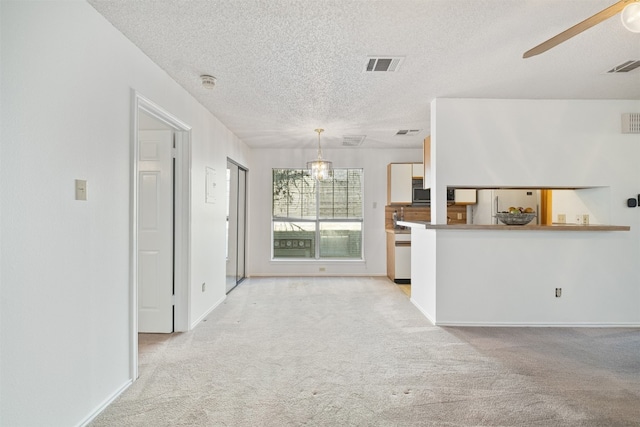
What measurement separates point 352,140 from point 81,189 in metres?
4.74

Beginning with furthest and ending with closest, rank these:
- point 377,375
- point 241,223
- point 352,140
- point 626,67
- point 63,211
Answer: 1. point 241,223
2. point 352,140
3. point 626,67
4. point 377,375
5. point 63,211

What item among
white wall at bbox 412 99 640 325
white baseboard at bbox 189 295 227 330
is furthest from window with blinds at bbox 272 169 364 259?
white wall at bbox 412 99 640 325

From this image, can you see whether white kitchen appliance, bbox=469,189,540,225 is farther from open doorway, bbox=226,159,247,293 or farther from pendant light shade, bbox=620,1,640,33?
open doorway, bbox=226,159,247,293

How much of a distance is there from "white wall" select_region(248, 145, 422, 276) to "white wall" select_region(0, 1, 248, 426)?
13.6 feet

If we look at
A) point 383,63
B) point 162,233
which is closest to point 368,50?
point 383,63

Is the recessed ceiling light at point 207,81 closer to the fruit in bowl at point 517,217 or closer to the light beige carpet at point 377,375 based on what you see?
the light beige carpet at point 377,375

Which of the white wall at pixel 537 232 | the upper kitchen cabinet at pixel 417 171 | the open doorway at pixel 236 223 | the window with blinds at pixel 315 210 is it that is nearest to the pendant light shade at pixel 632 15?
the white wall at pixel 537 232

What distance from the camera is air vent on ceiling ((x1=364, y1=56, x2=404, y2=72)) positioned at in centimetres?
291

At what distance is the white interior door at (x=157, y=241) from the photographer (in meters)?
3.72

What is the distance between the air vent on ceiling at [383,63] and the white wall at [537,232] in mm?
1177

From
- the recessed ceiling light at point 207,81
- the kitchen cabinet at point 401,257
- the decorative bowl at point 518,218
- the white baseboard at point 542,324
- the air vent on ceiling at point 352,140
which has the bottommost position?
the white baseboard at point 542,324

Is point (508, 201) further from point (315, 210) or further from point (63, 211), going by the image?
point (63, 211)

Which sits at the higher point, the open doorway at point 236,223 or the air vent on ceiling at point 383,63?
the air vent on ceiling at point 383,63

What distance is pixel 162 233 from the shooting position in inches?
147
